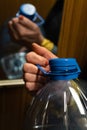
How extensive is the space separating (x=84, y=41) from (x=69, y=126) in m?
0.59

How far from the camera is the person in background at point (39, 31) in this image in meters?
1.07

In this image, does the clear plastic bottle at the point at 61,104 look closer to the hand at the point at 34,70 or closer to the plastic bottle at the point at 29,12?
the hand at the point at 34,70

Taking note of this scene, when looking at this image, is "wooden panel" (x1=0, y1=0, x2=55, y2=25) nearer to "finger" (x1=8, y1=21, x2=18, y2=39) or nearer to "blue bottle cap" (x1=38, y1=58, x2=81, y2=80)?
"finger" (x1=8, y1=21, x2=18, y2=39)

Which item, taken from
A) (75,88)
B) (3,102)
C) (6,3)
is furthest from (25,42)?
(75,88)

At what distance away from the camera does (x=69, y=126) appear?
625mm

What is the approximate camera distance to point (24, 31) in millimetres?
1085

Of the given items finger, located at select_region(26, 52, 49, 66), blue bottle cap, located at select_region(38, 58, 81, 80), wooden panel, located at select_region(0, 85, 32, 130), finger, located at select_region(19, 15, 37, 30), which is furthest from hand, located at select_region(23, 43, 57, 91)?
wooden panel, located at select_region(0, 85, 32, 130)

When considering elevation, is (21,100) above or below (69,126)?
below

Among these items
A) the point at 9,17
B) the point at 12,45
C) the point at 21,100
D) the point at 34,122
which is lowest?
the point at 21,100

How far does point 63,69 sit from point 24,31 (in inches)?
20.9

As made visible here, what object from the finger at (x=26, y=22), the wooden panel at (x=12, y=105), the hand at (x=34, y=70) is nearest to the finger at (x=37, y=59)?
the hand at (x=34, y=70)

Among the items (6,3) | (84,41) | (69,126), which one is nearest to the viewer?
(69,126)

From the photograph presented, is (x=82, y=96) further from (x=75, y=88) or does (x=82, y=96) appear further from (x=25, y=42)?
(x=25, y=42)

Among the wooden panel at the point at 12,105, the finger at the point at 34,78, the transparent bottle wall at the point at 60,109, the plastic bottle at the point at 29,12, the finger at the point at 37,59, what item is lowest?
the wooden panel at the point at 12,105
